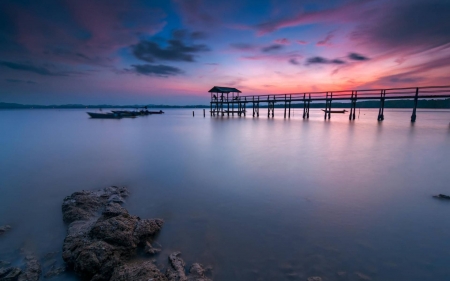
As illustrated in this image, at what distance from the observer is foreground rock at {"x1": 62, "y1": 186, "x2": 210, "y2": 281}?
2824 mm

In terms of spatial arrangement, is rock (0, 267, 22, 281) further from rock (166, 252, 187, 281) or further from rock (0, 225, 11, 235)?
rock (166, 252, 187, 281)

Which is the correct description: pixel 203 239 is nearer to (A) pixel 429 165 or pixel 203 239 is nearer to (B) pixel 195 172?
(B) pixel 195 172

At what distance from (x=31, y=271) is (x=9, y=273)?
0.79 ft

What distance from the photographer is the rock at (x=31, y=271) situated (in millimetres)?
2983

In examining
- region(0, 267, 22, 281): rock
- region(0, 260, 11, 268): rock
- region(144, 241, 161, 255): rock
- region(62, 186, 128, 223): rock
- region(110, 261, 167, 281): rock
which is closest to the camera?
region(110, 261, 167, 281): rock

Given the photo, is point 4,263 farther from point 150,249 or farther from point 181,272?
point 181,272

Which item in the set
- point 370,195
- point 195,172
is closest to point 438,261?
point 370,195

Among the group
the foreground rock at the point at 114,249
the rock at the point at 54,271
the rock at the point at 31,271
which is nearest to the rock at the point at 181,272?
the foreground rock at the point at 114,249

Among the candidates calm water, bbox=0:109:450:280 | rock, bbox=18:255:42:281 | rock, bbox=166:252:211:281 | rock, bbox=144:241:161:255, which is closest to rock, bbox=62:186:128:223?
calm water, bbox=0:109:450:280

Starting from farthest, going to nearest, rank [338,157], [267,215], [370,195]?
[338,157]
[370,195]
[267,215]

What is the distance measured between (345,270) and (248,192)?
309 centimetres

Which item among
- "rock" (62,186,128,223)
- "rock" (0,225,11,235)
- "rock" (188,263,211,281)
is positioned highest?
"rock" (62,186,128,223)

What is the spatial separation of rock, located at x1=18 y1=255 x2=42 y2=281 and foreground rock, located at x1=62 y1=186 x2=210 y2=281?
1.16 ft

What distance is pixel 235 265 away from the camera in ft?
10.6
